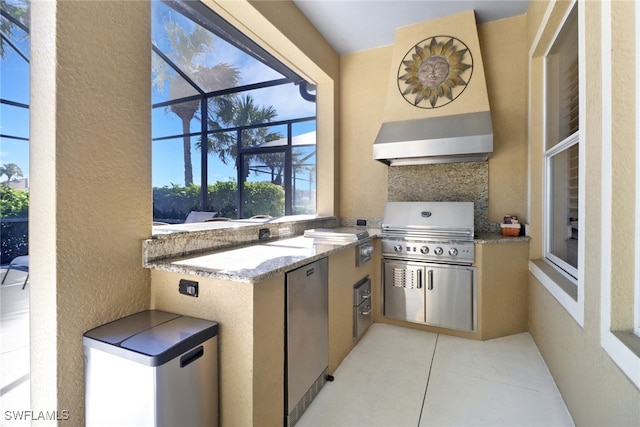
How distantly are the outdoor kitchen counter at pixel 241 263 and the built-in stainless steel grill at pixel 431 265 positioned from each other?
3.47ft

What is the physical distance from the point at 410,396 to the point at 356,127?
9.49ft

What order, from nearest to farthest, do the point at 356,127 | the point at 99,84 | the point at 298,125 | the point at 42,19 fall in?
the point at 42,19 < the point at 99,84 < the point at 356,127 < the point at 298,125

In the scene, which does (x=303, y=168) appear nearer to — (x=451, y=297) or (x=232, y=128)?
(x=232, y=128)

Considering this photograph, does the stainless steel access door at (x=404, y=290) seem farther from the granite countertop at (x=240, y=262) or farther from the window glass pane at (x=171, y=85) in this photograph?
the window glass pane at (x=171, y=85)

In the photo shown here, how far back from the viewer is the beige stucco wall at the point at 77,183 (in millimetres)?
1178

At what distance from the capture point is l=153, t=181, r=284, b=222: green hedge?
433 centimetres

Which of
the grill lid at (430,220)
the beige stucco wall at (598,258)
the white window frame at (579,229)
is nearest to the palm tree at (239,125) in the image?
the grill lid at (430,220)

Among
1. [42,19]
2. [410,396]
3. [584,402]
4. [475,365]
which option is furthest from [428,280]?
[42,19]

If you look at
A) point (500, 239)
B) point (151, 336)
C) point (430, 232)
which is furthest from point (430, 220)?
point (151, 336)

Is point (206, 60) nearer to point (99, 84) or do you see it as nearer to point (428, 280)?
point (99, 84)

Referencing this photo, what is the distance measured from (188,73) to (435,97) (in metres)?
3.47

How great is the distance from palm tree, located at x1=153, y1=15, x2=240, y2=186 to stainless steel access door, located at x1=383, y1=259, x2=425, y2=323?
124 inches

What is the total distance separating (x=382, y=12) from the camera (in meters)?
2.79

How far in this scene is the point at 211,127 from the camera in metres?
4.91
